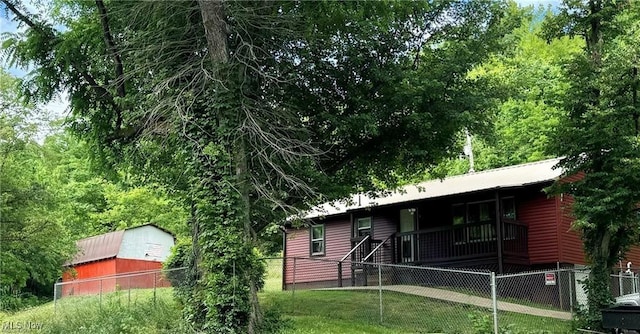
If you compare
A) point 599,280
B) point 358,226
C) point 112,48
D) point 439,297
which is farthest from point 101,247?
point 599,280

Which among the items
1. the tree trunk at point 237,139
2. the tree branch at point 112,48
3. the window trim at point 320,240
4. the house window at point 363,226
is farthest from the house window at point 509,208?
the tree branch at point 112,48

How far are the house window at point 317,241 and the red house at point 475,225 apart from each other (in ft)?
4.15

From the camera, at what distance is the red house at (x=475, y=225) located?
20.4 m

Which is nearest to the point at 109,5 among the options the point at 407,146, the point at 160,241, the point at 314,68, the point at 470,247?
the point at 314,68

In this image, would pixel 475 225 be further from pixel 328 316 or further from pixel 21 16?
pixel 21 16

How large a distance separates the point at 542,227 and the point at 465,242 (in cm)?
261

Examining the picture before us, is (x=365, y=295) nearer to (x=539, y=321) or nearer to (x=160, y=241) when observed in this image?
(x=539, y=321)

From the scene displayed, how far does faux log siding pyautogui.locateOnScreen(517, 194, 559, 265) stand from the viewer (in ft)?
68.3

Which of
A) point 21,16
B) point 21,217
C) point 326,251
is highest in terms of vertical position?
point 21,16

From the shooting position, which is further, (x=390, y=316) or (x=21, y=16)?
(x=390, y=316)

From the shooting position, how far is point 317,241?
27062 mm

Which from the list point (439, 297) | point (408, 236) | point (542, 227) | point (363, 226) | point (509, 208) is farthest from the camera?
point (363, 226)

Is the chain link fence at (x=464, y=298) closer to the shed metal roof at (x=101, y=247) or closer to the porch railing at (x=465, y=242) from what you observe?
the porch railing at (x=465, y=242)

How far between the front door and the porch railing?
162mm
